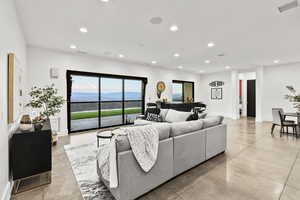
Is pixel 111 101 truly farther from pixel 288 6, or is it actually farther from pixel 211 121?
pixel 288 6

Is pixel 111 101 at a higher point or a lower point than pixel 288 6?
lower

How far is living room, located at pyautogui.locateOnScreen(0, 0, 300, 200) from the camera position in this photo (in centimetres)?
205

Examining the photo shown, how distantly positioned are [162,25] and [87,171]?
3261mm

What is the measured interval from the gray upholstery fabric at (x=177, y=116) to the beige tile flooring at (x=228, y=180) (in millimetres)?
1220

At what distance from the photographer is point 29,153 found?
222 centimetres

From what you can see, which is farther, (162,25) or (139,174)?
(162,25)

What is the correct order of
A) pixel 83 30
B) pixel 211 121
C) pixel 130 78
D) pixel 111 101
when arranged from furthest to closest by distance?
pixel 130 78 → pixel 111 101 → pixel 83 30 → pixel 211 121

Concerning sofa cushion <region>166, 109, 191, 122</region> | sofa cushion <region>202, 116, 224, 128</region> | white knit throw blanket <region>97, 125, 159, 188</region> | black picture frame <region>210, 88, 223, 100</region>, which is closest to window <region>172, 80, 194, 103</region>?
black picture frame <region>210, 88, 223, 100</region>

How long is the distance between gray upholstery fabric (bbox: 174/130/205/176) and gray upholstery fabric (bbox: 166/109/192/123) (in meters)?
1.15

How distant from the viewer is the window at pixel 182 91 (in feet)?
29.9

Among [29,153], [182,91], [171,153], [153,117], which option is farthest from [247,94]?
[29,153]

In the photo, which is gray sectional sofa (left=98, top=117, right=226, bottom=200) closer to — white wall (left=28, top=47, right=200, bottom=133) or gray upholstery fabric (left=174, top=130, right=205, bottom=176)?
gray upholstery fabric (left=174, top=130, right=205, bottom=176)

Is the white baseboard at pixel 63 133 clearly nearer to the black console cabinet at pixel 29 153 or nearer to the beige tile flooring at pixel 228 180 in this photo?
the beige tile flooring at pixel 228 180

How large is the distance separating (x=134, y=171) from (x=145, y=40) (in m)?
3.44
